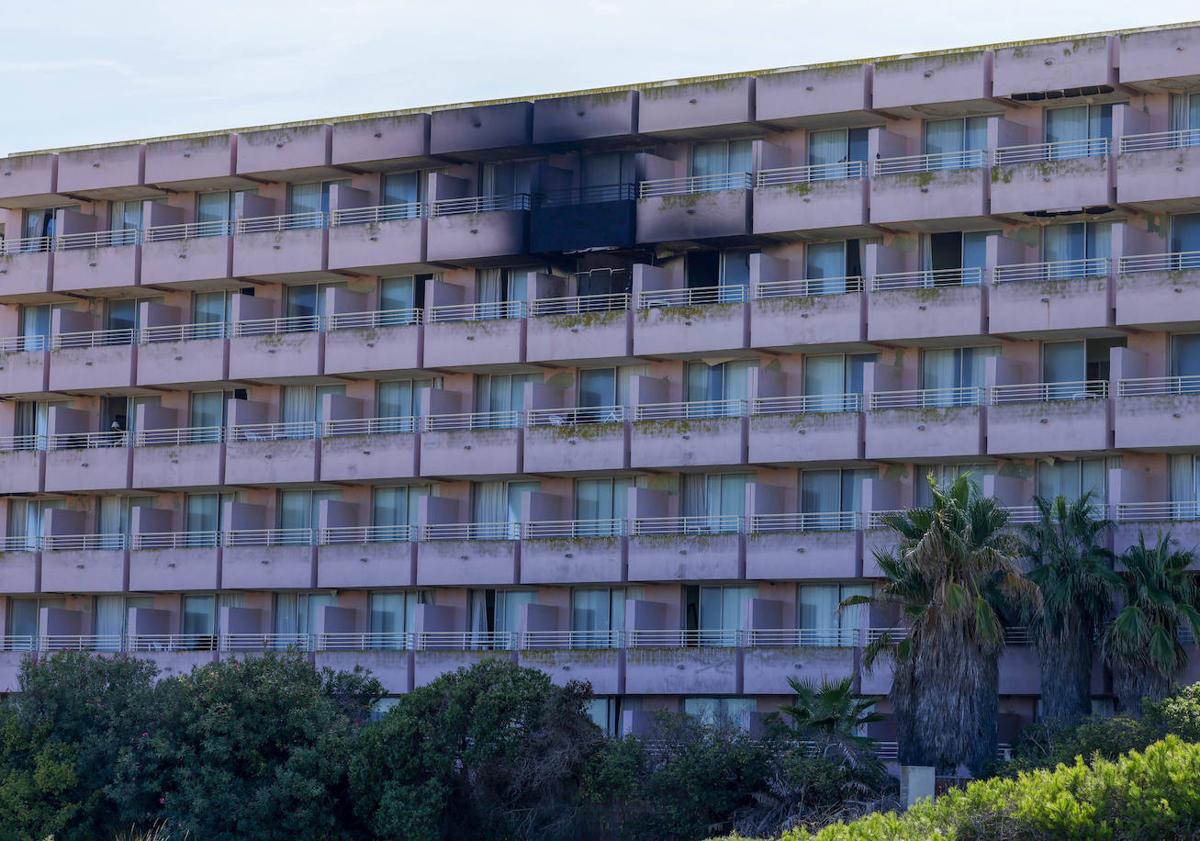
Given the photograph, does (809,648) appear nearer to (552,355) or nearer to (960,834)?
(552,355)

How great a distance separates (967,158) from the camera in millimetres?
73875

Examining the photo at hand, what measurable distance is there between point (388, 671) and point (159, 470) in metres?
12.0

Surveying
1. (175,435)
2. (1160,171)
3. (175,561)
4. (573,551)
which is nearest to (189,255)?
(175,435)

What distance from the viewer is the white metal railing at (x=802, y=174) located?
7562cm

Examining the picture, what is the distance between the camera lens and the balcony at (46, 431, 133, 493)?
85.0 meters

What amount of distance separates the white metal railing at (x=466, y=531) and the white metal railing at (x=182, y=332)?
1105 cm

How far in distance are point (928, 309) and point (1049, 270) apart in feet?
11.9

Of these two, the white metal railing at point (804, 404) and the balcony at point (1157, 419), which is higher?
the white metal railing at point (804, 404)

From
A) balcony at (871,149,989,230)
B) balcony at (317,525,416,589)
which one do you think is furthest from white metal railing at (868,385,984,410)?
balcony at (317,525,416,589)

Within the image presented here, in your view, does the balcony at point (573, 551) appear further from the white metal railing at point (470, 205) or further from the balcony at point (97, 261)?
the balcony at point (97, 261)

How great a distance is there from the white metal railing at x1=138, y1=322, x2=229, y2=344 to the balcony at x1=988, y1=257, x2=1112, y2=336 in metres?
27.8


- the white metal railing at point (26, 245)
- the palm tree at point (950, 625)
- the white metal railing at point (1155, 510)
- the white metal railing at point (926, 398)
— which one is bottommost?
the palm tree at point (950, 625)

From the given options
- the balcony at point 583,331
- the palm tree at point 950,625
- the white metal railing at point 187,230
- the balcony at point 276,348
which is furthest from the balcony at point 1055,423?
the white metal railing at point 187,230

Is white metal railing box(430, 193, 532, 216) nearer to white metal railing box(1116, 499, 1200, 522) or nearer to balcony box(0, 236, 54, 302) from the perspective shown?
balcony box(0, 236, 54, 302)
